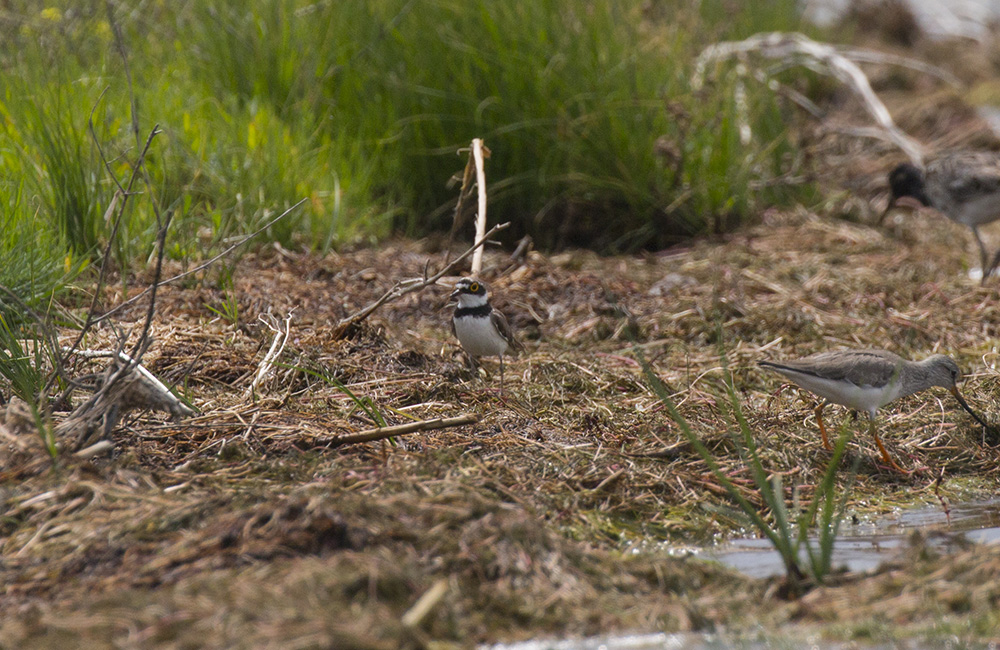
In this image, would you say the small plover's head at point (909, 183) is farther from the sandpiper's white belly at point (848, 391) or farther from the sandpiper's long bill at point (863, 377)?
the sandpiper's white belly at point (848, 391)

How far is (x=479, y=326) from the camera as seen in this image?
→ 5.41 meters

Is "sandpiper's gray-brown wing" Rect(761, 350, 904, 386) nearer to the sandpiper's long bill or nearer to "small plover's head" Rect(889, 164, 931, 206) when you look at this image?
the sandpiper's long bill

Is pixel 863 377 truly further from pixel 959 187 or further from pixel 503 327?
pixel 959 187

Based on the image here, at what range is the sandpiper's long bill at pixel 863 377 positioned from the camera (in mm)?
4594

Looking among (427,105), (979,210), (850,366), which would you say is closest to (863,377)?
(850,366)

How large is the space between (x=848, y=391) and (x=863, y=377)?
0.42 ft

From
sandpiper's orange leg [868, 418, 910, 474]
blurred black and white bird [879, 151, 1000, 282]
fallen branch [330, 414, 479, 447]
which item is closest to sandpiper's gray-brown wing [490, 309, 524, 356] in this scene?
fallen branch [330, 414, 479, 447]

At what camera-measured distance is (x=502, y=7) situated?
7.93 m

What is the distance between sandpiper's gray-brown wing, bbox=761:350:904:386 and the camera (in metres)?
4.61

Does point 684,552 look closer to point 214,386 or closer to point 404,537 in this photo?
point 404,537

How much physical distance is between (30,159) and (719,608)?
4.96 metres

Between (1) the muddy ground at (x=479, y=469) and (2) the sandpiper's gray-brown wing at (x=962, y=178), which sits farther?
(2) the sandpiper's gray-brown wing at (x=962, y=178)

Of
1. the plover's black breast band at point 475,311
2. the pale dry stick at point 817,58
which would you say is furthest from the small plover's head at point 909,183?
the plover's black breast band at point 475,311

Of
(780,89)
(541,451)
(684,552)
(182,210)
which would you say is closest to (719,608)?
(684,552)
